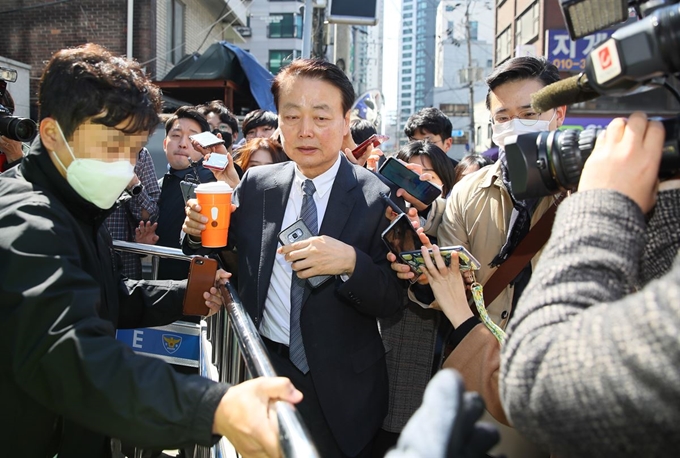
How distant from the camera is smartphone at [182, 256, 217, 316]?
2102 millimetres

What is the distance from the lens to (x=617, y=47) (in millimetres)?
960

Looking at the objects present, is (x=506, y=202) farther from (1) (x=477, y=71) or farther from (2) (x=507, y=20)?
(1) (x=477, y=71)

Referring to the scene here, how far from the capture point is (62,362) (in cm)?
121

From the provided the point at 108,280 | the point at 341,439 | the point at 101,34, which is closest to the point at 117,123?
the point at 108,280

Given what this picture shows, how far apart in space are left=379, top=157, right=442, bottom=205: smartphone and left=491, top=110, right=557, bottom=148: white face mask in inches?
14.5

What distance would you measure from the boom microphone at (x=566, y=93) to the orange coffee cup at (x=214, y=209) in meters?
1.28

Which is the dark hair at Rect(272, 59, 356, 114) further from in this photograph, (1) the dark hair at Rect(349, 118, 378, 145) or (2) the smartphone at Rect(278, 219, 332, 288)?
(1) the dark hair at Rect(349, 118, 378, 145)

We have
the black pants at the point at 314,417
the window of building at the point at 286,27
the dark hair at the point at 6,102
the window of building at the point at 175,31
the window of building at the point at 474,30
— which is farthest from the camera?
the window of building at the point at 474,30

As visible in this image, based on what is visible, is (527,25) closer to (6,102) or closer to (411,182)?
(6,102)

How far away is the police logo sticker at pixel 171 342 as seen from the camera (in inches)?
126

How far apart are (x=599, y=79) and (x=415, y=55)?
117 metres

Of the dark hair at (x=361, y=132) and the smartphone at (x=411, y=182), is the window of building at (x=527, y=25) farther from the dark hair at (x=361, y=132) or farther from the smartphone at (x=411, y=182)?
the smartphone at (x=411, y=182)

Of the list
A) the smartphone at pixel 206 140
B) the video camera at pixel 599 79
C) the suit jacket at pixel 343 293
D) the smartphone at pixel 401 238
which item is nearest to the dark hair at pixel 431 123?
the smartphone at pixel 206 140

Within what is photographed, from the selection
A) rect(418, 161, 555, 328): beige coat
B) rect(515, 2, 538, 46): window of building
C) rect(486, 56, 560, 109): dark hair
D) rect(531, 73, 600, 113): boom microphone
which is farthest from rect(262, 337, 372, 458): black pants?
rect(515, 2, 538, 46): window of building
